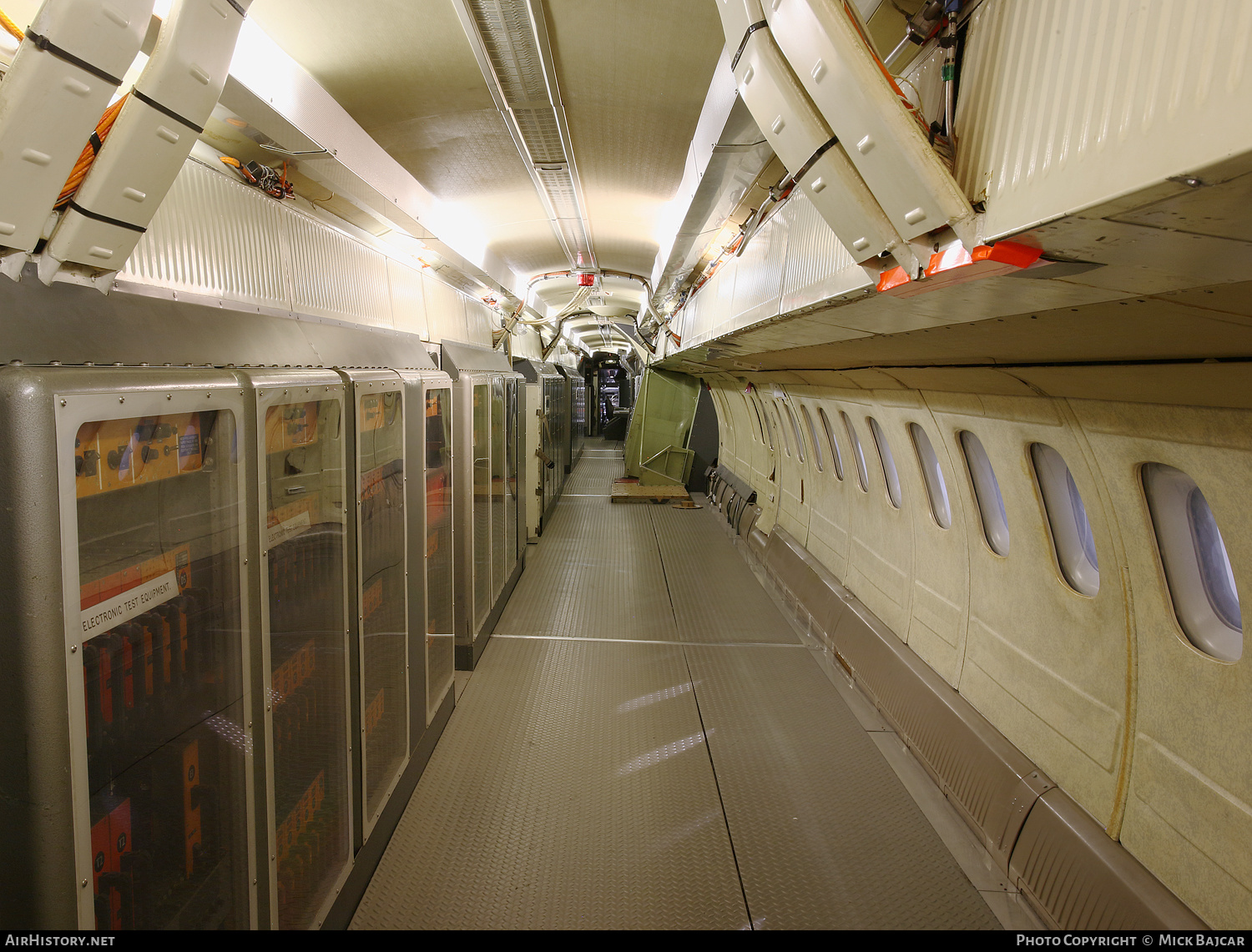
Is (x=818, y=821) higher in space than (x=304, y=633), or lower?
lower

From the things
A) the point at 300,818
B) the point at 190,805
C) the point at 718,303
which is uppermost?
the point at 718,303

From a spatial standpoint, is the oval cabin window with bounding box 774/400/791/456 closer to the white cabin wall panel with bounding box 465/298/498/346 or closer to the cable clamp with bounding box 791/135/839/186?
the white cabin wall panel with bounding box 465/298/498/346

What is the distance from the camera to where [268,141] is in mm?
2836

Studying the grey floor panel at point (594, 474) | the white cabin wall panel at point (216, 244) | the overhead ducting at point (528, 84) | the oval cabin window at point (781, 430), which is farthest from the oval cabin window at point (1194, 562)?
the grey floor panel at point (594, 474)

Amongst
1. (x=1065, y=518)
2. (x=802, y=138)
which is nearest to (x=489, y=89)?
(x=802, y=138)

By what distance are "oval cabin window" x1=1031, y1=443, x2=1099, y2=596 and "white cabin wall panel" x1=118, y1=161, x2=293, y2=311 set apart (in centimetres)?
373

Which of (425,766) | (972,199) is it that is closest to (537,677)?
(425,766)

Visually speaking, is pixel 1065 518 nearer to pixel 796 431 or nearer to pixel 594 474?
pixel 796 431

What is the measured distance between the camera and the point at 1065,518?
3.58 metres

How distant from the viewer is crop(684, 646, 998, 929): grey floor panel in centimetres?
319

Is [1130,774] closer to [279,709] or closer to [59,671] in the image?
[279,709]

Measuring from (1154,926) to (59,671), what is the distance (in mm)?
3418

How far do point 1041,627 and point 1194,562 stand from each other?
89 centimetres

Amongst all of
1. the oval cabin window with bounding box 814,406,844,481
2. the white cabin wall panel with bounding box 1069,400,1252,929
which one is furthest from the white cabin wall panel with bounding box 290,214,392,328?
the oval cabin window with bounding box 814,406,844,481
